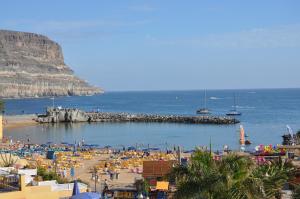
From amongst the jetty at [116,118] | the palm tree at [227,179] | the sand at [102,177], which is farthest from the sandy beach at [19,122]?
the palm tree at [227,179]

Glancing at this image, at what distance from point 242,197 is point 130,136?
60642mm

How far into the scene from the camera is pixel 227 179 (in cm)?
934

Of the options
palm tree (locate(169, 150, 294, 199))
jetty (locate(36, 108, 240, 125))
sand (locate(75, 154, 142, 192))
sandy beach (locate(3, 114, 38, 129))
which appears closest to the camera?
palm tree (locate(169, 150, 294, 199))

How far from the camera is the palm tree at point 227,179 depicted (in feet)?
30.6

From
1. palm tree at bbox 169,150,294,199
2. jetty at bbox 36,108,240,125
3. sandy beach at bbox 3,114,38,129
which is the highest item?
palm tree at bbox 169,150,294,199

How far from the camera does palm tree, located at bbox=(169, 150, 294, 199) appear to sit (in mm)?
9328

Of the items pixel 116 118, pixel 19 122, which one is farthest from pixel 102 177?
pixel 116 118

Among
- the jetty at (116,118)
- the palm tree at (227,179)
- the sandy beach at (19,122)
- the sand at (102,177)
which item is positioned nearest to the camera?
the palm tree at (227,179)

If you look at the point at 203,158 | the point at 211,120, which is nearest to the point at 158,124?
the point at 211,120

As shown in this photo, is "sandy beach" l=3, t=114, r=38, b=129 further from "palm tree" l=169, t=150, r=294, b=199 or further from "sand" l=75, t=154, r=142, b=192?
"palm tree" l=169, t=150, r=294, b=199

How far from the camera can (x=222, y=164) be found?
9.73 m

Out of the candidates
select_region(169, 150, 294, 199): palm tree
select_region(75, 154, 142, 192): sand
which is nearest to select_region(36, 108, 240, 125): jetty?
select_region(75, 154, 142, 192): sand

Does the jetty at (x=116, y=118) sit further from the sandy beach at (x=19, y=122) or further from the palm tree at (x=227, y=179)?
the palm tree at (x=227, y=179)

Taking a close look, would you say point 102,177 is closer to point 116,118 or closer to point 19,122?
point 19,122
